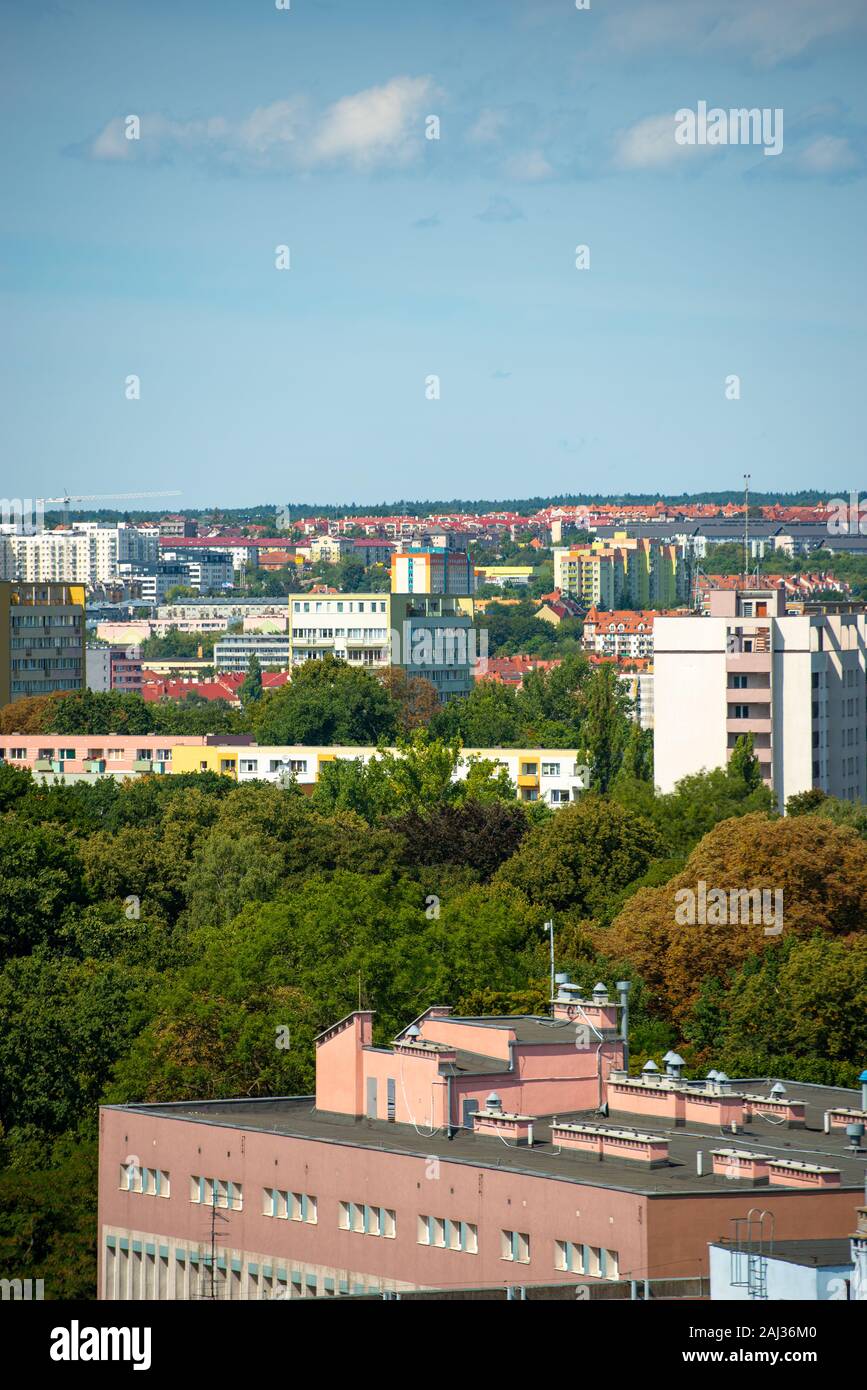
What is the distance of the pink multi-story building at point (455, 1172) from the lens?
75.6 feet

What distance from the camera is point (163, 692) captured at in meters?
180

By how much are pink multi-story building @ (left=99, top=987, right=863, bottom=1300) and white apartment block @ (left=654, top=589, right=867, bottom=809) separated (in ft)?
141

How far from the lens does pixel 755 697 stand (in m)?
74.7

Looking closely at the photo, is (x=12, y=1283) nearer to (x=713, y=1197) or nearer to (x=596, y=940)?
(x=713, y=1197)

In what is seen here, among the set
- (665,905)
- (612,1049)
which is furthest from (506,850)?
(612,1049)

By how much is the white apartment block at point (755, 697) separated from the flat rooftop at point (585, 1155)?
43877 millimetres

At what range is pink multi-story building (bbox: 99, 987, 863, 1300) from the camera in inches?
907

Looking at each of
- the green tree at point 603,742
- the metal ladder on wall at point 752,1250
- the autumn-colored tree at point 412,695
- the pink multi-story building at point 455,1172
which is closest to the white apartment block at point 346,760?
the green tree at point 603,742

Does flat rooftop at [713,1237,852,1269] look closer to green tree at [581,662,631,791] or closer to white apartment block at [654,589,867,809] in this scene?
white apartment block at [654,589,867,809]

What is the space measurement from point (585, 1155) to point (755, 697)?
165 feet

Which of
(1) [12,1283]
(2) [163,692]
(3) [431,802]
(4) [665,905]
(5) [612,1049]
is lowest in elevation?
(1) [12,1283]

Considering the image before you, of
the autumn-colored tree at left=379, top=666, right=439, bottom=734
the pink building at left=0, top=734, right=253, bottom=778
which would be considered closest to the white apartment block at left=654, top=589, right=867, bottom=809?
the pink building at left=0, top=734, right=253, bottom=778
